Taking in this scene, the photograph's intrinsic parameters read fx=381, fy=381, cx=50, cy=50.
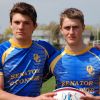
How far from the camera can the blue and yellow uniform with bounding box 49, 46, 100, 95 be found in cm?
406

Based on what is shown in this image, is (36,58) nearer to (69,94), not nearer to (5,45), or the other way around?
(5,45)

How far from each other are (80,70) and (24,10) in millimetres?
876

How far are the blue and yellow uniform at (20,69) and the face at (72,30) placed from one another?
396mm

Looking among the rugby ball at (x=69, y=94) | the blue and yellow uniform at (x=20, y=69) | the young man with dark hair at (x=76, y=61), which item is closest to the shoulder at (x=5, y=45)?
the blue and yellow uniform at (x=20, y=69)

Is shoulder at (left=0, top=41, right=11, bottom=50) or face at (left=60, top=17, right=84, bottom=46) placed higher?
face at (left=60, top=17, right=84, bottom=46)

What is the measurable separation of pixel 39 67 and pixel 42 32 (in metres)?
75.0

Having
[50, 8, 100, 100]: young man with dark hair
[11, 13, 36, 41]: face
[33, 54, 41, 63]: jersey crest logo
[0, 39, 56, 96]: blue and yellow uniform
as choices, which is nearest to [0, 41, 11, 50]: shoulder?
[0, 39, 56, 96]: blue and yellow uniform

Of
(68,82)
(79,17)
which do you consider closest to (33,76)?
(68,82)

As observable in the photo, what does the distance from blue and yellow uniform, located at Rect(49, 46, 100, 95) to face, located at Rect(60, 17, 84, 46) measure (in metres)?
0.16

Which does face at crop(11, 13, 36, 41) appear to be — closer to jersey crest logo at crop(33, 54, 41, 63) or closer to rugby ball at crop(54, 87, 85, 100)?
jersey crest logo at crop(33, 54, 41, 63)

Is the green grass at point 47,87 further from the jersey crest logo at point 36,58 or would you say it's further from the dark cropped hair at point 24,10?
the dark cropped hair at point 24,10

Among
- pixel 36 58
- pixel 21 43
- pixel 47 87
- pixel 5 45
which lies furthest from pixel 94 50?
pixel 47 87

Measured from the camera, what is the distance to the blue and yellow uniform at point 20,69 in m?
4.00

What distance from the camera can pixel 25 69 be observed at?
13.1 feet
